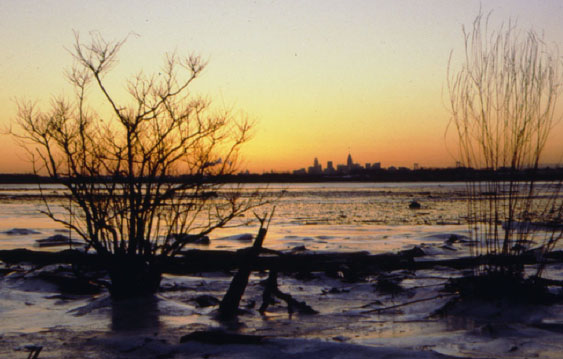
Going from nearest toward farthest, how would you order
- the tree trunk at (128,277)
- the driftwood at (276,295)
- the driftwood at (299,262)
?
the driftwood at (276,295), the tree trunk at (128,277), the driftwood at (299,262)

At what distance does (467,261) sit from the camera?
30.2 ft

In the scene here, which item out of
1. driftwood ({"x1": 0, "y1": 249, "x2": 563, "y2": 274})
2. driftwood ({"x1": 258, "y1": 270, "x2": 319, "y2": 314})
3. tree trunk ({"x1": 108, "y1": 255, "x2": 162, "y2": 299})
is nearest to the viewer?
driftwood ({"x1": 258, "y1": 270, "x2": 319, "y2": 314})

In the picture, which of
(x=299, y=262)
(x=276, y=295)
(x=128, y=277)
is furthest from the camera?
(x=299, y=262)

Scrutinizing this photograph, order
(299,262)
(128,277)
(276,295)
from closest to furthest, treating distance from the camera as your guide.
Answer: (276,295)
(128,277)
(299,262)

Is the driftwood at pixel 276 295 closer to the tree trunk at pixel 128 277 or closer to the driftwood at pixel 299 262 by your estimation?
the tree trunk at pixel 128 277

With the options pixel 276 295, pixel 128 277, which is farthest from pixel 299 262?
pixel 128 277

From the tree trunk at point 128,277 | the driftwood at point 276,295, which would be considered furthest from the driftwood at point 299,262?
the driftwood at point 276,295

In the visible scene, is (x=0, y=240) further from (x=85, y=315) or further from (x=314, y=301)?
(x=314, y=301)

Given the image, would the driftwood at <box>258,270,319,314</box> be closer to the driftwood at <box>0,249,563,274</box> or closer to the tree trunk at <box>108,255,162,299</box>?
the tree trunk at <box>108,255,162,299</box>

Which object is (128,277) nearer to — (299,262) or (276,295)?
(276,295)

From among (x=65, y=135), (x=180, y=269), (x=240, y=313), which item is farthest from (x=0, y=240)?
(x=240, y=313)

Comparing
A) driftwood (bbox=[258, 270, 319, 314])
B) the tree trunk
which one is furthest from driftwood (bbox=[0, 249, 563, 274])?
driftwood (bbox=[258, 270, 319, 314])

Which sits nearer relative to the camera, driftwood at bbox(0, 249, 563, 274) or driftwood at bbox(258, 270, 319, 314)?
driftwood at bbox(258, 270, 319, 314)

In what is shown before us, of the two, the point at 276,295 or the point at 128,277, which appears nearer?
the point at 276,295
